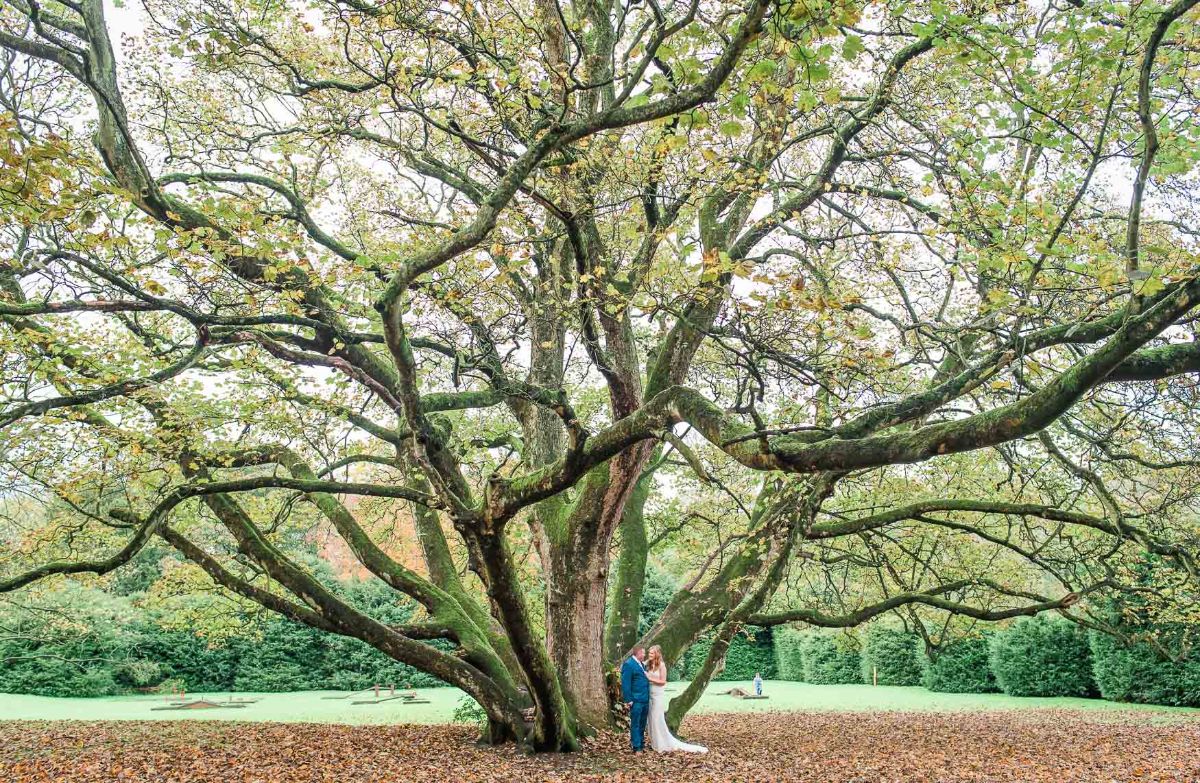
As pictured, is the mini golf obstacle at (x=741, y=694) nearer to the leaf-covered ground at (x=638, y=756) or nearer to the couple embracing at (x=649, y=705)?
the leaf-covered ground at (x=638, y=756)

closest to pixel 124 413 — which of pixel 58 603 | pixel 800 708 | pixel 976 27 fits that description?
pixel 976 27

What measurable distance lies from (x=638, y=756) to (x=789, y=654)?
25.3 m

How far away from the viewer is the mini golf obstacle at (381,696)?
24.7m

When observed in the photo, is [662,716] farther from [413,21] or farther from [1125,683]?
[1125,683]

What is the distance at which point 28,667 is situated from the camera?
987 inches

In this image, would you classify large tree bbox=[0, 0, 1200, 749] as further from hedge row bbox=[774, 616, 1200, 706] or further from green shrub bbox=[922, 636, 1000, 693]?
green shrub bbox=[922, 636, 1000, 693]

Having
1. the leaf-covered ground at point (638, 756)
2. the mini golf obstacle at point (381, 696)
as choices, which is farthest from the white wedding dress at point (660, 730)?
the mini golf obstacle at point (381, 696)

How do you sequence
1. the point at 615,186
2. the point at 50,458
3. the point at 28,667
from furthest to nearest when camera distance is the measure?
the point at 28,667 → the point at 50,458 → the point at 615,186

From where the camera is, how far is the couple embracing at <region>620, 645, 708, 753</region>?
10.5m

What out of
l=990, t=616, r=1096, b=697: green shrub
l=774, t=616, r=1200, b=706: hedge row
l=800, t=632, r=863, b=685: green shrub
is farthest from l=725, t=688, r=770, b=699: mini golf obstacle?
l=990, t=616, r=1096, b=697: green shrub

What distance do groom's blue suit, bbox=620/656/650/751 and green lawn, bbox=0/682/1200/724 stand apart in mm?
8768

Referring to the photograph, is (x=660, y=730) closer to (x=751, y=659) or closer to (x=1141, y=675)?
(x=1141, y=675)

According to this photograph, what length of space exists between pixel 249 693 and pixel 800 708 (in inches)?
728

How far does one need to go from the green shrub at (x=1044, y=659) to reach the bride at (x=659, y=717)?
15.4 m
